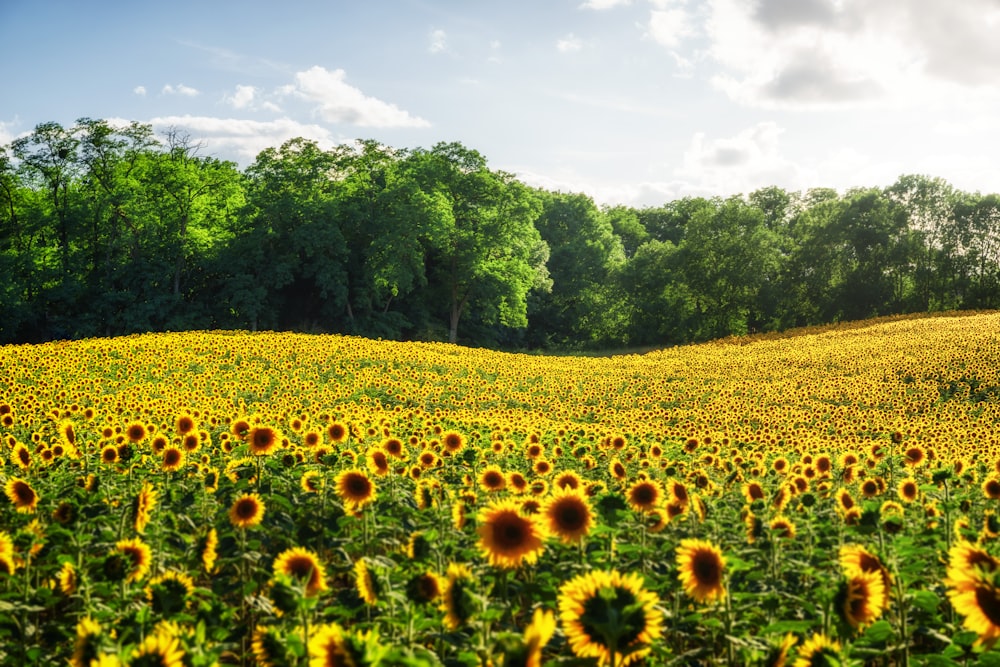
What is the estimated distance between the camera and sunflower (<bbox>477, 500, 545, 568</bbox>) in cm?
315

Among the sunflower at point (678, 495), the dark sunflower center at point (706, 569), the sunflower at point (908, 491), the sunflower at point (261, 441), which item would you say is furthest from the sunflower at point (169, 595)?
the sunflower at point (908, 491)

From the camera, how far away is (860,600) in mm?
2855

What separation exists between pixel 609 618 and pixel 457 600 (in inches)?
Result: 29.7

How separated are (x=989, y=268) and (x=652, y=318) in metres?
20.6

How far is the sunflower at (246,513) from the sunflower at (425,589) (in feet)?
4.43

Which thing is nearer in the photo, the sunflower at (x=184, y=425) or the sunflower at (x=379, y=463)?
the sunflower at (x=379, y=463)

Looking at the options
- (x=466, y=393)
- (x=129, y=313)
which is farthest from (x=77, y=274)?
(x=466, y=393)

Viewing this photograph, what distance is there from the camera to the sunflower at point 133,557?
10.8 feet

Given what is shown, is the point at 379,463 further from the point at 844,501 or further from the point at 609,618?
the point at 609,618

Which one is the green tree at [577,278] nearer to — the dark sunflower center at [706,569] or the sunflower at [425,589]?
the dark sunflower center at [706,569]

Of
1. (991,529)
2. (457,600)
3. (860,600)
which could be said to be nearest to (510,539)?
(457,600)

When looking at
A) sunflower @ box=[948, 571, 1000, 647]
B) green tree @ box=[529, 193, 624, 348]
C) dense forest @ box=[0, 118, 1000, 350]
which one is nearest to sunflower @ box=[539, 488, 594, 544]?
sunflower @ box=[948, 571, 1000, 647]

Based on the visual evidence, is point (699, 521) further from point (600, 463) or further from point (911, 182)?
point (911, 182)

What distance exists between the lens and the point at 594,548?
4.05 meters
